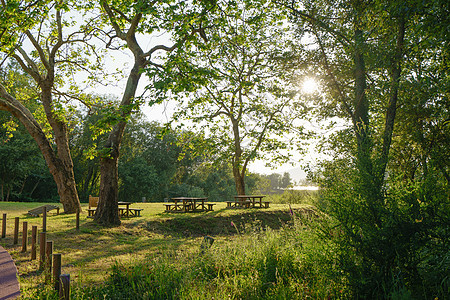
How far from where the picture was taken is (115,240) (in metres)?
9.90

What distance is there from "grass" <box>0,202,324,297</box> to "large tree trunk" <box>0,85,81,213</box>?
1.72 metres

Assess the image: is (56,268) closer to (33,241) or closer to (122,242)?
(33,241)

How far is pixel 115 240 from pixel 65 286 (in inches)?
231

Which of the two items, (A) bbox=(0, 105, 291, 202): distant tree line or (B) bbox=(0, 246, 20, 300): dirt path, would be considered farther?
(A) bbox=(0, 105, 291, 202): distant tree line

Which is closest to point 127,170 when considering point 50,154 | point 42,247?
point 50,154

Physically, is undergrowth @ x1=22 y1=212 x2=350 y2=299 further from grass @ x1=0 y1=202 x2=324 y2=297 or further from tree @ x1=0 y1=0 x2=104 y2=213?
tree @ x1=0 y1=0 x2=104 y2=213

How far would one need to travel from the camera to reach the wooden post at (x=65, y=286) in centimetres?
427

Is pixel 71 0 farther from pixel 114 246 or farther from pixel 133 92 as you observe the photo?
pixel 114 246

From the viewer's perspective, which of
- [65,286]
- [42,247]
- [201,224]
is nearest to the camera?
[65,286]

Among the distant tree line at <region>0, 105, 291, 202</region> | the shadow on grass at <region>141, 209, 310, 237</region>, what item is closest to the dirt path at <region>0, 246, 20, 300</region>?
the shadow on grass at <region>141, 209, 310, 237</region>

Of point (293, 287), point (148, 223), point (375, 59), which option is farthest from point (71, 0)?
point (293, 287)

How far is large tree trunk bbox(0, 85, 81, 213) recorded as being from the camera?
1316cm

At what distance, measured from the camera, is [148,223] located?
1263cm

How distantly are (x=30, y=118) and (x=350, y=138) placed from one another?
43.3ft
